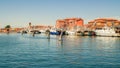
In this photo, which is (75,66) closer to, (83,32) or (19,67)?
(19,67)

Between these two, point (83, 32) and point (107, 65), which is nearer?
point (107, 65)

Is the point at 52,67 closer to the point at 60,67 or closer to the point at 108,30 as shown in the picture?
the point at 60,67

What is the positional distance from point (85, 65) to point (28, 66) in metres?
7.53

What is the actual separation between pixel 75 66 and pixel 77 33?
163 meters

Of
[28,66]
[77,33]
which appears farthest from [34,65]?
[77,33]

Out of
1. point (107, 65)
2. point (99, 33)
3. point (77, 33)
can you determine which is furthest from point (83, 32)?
point (107, 65)

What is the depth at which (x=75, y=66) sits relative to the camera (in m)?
33.1

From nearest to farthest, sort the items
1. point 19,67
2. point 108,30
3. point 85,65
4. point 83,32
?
point 19,67
point 85,65
point 108,30
point 83,32

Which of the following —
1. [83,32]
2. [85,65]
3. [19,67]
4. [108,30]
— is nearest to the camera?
[19,67]

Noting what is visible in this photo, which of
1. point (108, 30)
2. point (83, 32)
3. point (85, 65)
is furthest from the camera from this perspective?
point (83, 32)

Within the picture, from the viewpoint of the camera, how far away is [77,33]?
19588 centimetres

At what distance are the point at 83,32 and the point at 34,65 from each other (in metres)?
163

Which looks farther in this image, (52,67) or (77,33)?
(77,33)

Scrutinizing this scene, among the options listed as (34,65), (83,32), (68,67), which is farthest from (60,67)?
(83,32)
